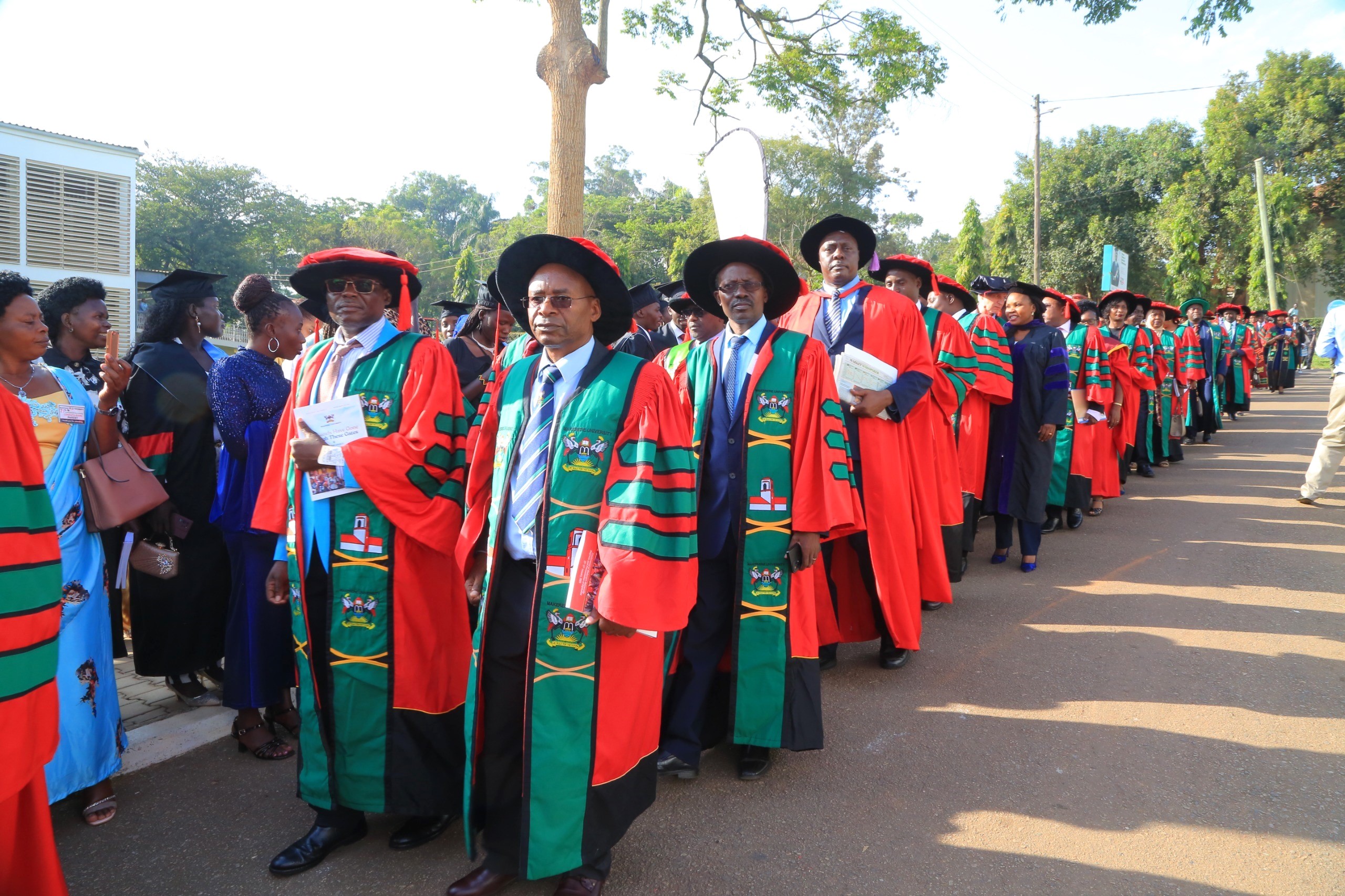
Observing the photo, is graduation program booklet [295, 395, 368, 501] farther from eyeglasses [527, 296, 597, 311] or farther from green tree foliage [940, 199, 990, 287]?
green tree foliage [940, 199, 990, 287]

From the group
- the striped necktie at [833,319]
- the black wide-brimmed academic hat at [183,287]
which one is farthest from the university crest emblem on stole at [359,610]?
the striped necktie at [833,319]

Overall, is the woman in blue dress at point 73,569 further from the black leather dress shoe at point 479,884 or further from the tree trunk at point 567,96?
the tree trunk at point 567,96

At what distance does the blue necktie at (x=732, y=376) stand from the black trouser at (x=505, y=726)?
4.44ft

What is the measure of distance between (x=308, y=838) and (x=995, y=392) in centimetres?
567

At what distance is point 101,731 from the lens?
3.33 m

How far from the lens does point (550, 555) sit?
8.66ft

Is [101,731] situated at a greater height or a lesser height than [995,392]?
lesser

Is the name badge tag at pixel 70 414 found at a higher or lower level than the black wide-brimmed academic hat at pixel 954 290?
lower

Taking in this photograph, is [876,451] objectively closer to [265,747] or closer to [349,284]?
[349,284]

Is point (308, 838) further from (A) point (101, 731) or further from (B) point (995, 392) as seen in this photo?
(B) point (995, 392)

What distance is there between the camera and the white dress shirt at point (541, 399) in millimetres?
2699

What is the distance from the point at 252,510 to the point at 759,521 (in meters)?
2.21

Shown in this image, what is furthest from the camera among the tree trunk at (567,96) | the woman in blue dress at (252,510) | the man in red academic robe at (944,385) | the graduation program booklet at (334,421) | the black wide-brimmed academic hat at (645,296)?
the tree trunk at (567,96)

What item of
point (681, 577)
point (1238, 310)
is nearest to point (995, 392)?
point (681, 577)
